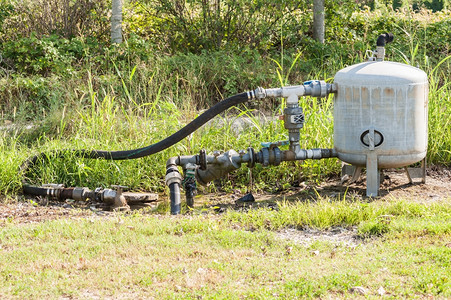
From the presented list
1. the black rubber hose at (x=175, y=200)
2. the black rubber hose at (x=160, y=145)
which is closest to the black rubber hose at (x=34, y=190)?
the black rubber hose at (x=160, y=145)

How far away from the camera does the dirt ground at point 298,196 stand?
5.89m

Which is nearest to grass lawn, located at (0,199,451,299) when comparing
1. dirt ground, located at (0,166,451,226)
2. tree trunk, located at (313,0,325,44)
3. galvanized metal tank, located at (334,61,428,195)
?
dirt ground, located at (0,166,451,226)

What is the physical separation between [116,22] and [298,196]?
18.5ft

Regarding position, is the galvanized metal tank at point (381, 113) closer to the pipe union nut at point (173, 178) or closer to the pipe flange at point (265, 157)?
the pipe flange at point (265, 157)

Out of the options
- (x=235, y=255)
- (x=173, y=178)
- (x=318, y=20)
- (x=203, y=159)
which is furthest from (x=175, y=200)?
(x=318, y=20)

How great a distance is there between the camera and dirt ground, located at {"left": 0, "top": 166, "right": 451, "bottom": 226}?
5887 millimetres

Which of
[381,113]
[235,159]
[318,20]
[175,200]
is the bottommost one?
[175,200]

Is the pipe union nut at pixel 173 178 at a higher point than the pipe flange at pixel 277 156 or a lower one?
lower

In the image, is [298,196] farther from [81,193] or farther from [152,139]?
[81,193]

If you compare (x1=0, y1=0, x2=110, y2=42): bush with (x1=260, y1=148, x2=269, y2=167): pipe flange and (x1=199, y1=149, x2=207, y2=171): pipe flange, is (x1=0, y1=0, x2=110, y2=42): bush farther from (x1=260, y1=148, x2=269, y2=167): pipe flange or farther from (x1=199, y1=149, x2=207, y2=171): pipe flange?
(x1=260, y1=148, x2=269, y2=167): pipe flange

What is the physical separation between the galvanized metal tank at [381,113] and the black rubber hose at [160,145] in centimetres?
96

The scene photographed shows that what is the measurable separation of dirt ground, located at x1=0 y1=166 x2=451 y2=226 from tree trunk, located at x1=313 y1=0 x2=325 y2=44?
4.85 meters

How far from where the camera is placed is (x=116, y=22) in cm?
1073

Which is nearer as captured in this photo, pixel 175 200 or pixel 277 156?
pixel 175 200
